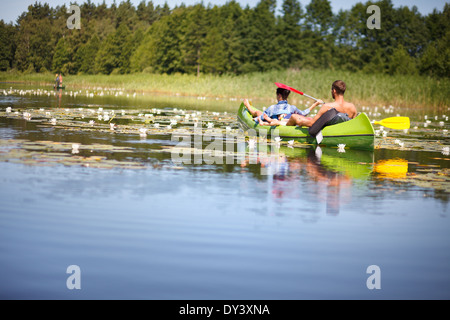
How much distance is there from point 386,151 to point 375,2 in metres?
58.5

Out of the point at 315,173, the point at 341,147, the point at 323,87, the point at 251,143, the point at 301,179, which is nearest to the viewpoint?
the point at 301,179

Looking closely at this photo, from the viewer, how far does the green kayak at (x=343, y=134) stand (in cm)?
1273

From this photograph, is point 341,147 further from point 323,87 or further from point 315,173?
point 323,87

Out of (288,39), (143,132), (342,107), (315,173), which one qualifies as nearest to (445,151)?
(342,107)

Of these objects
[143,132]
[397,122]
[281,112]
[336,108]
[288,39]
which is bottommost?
[143,132]

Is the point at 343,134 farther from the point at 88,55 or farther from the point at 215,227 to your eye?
the point at 88,55

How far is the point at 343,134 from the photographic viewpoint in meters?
13.2

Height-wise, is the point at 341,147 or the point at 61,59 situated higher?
the point at 61,59

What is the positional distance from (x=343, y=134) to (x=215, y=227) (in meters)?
7.91

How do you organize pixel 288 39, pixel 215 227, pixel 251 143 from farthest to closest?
pixel 288 39 < pixel 251 143 < pixel 215 227

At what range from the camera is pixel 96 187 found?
296 inches

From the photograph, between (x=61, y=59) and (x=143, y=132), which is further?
(x=61, y=59)

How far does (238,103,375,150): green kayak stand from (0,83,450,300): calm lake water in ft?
6.44

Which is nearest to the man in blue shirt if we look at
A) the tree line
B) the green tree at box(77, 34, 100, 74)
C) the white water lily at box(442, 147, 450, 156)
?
the white water lily at box(442, 147, 450, 156)
